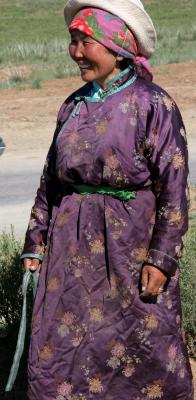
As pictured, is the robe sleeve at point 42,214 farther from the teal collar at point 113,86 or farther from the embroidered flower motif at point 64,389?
the embroidered flower motif at point 64,389

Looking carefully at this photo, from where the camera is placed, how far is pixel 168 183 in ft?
8.91

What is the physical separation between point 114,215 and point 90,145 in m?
0.24

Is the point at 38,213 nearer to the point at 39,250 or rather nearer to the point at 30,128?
the point at 39,250

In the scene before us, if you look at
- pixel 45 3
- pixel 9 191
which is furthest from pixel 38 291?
pixel 45 3

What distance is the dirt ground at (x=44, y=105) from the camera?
12.2 metres

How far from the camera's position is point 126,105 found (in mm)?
2768

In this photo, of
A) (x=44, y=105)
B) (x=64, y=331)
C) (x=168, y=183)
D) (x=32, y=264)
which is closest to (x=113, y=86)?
(x=168, y=183)

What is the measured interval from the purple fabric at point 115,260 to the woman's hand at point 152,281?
0.09 feet

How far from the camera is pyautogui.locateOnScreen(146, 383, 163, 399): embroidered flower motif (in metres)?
2.83

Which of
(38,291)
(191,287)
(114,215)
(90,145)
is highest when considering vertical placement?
(90,145)

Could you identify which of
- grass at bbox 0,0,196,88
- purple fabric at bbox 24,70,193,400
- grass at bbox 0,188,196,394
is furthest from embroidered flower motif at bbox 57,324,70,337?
grass at bbox 0,0,196,88

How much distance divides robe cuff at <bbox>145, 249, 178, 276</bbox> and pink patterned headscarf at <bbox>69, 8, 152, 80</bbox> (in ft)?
2.06

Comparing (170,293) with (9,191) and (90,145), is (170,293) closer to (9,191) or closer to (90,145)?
(90,145)

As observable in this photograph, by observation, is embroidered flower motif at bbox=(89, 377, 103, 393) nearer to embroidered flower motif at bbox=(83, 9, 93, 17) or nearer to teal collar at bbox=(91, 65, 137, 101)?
teal collar at bbox=(91, 65, 137, 101)
